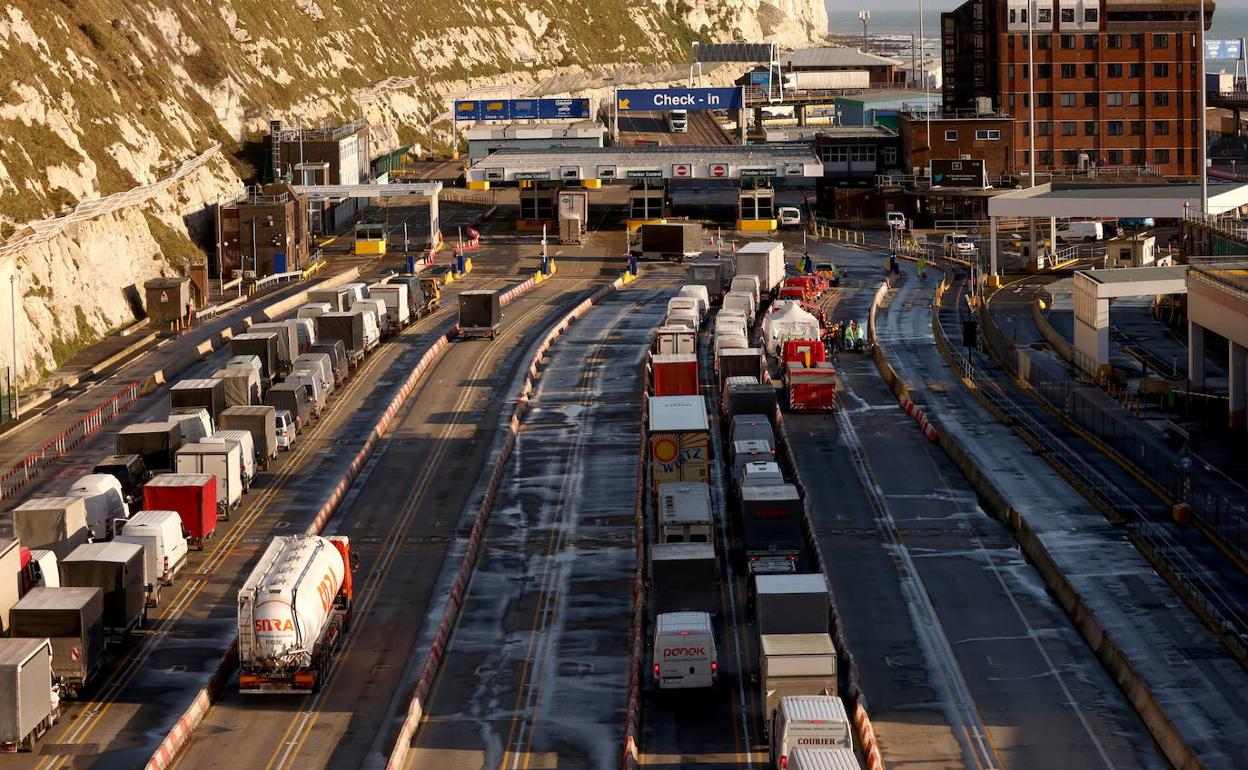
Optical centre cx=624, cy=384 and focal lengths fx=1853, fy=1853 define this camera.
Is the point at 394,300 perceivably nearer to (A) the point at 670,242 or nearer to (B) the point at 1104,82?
(A) the point at 670,242

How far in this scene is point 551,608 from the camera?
186 ft

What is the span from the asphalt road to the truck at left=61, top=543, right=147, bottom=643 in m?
9.24

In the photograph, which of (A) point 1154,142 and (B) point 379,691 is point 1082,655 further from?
(A) point 1154,142

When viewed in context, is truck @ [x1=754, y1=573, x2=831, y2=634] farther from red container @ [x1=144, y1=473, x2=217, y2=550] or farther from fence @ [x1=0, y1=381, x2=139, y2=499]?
fence @ [x1=0, y1=381, x2=139, y2=499]

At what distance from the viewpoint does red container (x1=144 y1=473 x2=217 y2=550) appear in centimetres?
6116

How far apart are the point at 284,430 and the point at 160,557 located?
1877cm

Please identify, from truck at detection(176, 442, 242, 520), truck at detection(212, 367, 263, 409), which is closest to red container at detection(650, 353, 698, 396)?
truck at detection(212, 367, 263, 409)

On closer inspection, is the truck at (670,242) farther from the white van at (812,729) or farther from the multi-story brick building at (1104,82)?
the white van at (812,729)

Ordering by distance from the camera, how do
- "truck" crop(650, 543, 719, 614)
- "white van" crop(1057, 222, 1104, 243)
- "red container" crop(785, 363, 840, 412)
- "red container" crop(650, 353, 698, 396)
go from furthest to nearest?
"white van" crop(1057, 222, 1104, 243) < "red container" crop(785, 363, 840, 412) < "red container" crop(650, 353, 698, 396) < "truck" crop(650, 543, 719, 614)

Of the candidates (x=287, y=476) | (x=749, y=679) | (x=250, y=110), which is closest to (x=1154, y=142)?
(x=250, y=110)

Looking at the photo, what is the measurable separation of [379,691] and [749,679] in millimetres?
9964

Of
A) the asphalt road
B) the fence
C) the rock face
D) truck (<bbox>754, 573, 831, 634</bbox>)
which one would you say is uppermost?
the rock face

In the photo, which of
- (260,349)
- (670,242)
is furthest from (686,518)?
(670,242)

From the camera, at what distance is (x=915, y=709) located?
158 feet
